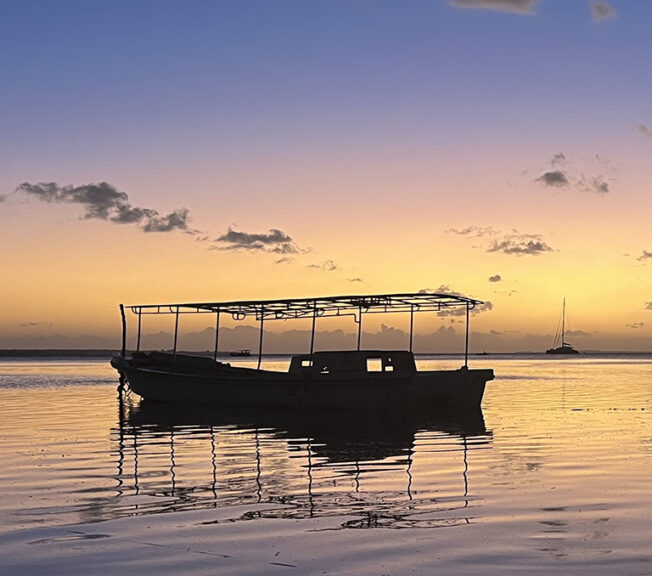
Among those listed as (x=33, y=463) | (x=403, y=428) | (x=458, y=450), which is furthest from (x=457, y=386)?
(x=33, y=463)

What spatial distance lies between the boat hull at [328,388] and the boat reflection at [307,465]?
861 mm

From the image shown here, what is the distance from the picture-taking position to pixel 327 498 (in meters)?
16.9

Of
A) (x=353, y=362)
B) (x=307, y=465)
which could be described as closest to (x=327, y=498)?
(x=307, y=465)

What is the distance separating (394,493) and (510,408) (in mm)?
30174

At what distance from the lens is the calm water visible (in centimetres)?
1180

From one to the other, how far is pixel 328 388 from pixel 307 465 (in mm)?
17886

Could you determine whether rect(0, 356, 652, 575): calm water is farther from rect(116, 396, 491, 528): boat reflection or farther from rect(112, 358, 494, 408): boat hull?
rect(112, 358, 494, 408): boat hull

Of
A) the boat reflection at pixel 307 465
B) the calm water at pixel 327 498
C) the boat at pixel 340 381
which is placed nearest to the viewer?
the calm water at pixel 327 498

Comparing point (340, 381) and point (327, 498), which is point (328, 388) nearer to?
point (340, 381)

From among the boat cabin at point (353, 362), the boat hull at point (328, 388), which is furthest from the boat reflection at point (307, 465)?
the boat cabin at point (353, 362)

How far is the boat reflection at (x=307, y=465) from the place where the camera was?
15.7m

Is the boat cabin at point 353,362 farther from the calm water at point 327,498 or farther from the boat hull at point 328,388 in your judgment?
the calm water at point 327,498

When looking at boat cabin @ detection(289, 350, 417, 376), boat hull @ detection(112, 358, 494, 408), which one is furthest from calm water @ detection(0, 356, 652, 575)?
boat cabin @ detection(289, 350, 417, 376)

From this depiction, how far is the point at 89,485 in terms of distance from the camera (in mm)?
18828
